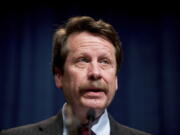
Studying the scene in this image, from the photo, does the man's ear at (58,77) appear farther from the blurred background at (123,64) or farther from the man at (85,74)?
the blurred background at (123,64)

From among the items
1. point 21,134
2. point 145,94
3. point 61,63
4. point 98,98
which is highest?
point 61,63

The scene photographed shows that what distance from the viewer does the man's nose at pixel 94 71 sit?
1.37 meters

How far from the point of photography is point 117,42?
168 centimetres

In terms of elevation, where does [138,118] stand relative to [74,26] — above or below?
below

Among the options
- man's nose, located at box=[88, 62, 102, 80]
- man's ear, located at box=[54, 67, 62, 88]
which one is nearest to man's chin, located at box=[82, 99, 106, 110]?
man's nose, located at box=[88, 62, 102, 80]

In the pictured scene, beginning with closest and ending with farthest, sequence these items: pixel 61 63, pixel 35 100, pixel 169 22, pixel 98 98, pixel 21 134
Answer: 1. pixel 98 98
2. pixel 21 134
3. pixel 61 63
4. pixel 35 100
5. pixel 169 22

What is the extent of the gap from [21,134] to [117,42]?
2.23 ft

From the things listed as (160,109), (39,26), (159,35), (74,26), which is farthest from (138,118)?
(74,26)

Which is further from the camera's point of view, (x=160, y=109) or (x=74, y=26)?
(x=160, y=109)

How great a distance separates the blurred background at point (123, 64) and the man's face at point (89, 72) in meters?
1.16

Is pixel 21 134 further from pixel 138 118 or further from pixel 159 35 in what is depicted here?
pixel 159 35

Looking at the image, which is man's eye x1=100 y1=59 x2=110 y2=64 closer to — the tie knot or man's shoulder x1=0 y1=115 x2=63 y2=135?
man's shoulder x1=0 y1=115 x2=63 y2=135

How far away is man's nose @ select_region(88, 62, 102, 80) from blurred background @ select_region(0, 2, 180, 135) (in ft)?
4.49

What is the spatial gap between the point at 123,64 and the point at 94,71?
149 centimetres
